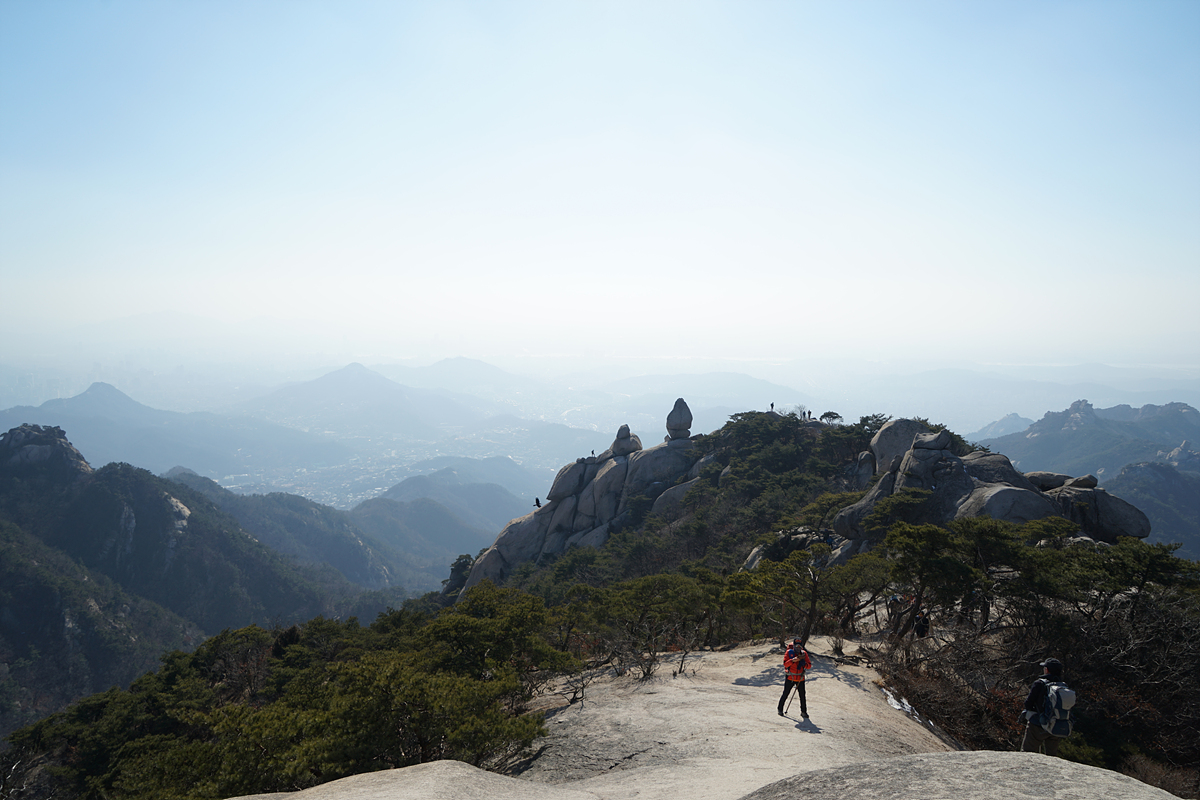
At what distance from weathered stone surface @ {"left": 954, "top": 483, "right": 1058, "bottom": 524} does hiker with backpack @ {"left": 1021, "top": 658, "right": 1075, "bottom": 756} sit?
1762cm

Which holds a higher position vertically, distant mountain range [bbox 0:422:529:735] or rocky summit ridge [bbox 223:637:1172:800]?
rocky summit ridge [bbox 223:637:1172:800]

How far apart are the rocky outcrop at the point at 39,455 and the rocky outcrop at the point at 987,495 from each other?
12929cm

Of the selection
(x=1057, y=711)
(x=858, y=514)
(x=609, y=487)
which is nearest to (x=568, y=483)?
(x=609, y=487)

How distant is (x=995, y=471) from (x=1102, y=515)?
4.47 meters

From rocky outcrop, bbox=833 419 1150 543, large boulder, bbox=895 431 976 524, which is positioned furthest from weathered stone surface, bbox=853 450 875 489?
large boulder, bbox=895 431 976 524

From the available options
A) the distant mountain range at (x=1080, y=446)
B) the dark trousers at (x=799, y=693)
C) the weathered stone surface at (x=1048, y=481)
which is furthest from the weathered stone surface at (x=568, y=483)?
the distant mountain range at (x=1080, y=446)

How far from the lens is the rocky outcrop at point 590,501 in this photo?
50.8m

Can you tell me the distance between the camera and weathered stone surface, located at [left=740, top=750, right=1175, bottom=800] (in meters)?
4.98

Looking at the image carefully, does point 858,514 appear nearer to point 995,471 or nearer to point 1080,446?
point 995,471

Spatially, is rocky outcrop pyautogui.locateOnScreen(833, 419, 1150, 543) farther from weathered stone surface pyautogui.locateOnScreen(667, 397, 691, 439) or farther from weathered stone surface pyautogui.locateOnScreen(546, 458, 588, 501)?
weathered stone surface pyautogui.locateOnScreen(546, 458, 588, 501)

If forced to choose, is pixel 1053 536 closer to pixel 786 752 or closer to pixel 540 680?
pixel 786 752

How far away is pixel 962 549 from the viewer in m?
16.4

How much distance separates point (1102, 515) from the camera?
25.0 m

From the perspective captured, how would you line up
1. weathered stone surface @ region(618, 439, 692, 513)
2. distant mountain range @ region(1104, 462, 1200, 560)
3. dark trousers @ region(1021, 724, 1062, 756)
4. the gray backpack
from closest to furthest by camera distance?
the gray backpack → dark trousers @ region(1021, 724, 1062, 756) → weathered stone surface @ region(618, 439, 692, 513) → distant mountain range @ region(1104, 462, 1200, 560)
